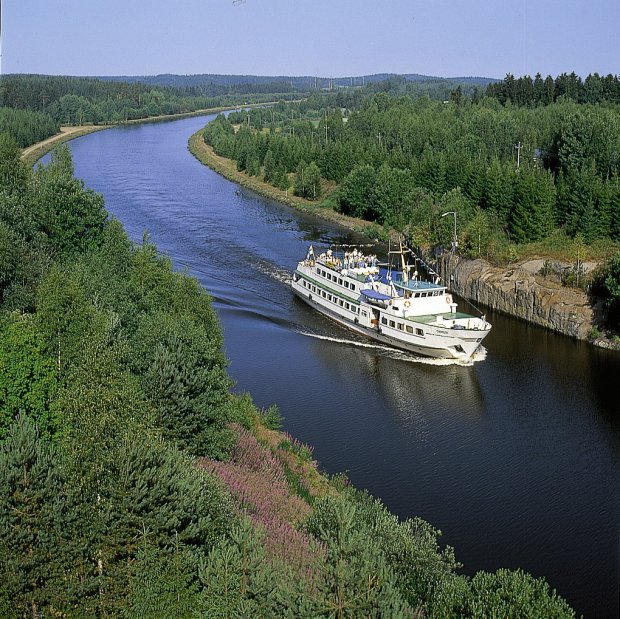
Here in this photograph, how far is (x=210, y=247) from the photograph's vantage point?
1859 inches

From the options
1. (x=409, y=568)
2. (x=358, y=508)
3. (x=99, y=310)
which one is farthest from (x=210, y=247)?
(x=409, y=568)

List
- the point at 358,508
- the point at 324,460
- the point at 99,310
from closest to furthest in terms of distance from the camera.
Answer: the point at 358,508, the point at 99,310, the point at 324,460

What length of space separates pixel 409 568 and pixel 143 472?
14.3 feet

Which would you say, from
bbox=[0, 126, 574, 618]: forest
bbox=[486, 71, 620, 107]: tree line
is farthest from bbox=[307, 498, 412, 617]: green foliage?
bbox=[486, 71, 620, 107]: tree line

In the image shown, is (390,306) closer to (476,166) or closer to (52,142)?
(476,166)

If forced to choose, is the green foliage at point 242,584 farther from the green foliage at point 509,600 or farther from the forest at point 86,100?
the forest at point 86,100

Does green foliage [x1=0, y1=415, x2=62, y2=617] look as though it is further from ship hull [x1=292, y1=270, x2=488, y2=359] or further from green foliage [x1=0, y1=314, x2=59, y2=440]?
ship hull [x1=292, y1=270, x2=488, y2=359]

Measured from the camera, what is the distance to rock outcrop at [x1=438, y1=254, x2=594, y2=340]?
109 feet

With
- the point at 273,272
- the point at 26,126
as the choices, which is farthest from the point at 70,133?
the point at 273,272

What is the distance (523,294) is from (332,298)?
8229mm

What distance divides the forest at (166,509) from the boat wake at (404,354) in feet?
34.8

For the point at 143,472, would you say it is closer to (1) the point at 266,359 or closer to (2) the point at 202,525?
(2) the point at 202,525

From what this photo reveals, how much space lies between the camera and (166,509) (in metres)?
12.3

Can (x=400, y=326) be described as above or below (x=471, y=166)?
below
